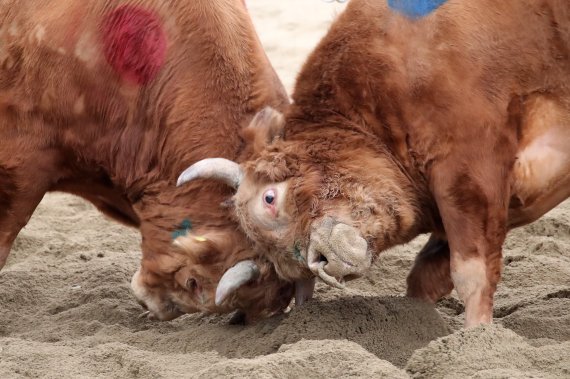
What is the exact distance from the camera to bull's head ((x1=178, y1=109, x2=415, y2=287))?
17.6ft

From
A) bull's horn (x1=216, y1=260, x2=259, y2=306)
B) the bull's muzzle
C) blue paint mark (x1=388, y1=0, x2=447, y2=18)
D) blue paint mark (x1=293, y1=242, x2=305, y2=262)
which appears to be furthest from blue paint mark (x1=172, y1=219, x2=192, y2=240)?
blue paint mark (x1=388, y1=0, x2=447, y2=18)

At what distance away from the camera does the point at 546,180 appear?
5695mm

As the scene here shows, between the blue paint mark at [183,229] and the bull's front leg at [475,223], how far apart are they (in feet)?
4.31

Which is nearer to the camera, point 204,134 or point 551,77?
point 551,77

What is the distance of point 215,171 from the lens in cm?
565

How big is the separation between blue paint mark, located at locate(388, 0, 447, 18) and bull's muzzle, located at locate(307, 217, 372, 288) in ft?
3.60

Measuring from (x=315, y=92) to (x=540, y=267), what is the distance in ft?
6.76

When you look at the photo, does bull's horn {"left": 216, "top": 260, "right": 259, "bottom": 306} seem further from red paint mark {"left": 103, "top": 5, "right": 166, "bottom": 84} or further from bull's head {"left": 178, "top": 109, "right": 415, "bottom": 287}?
red paint mark {"left": 103, "top": 5, "right": 166, "bottom": 84}

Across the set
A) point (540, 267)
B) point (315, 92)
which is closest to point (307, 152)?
point (315, 92)

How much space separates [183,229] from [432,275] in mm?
1425

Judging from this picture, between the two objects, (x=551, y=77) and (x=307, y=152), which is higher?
(x=551, y=77)

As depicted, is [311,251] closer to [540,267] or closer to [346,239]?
[346,239]

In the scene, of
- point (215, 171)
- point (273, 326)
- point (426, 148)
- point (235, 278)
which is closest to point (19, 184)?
point (215, 171)

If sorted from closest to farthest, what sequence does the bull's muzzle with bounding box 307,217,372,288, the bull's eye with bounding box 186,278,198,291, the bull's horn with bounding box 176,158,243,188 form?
the bull's muzzle with bounding box 307,217,372,288, the bull's horn with bounding box 176,158,243,188, the bull's eye with bounding box 186,278,198,291
